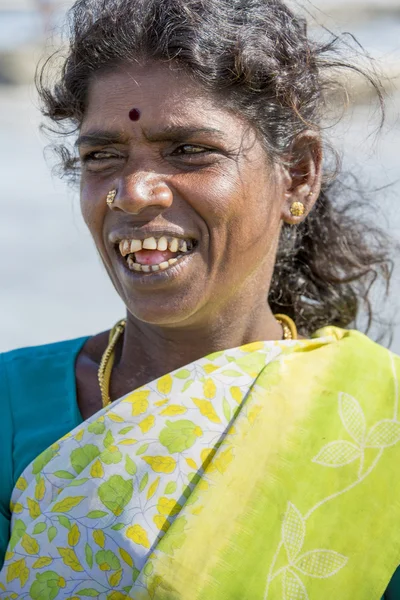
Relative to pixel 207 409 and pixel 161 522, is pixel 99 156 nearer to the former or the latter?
pixel 207 409

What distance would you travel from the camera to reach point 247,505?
6.66 ft

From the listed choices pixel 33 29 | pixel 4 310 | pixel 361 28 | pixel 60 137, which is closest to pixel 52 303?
pixel 4 310

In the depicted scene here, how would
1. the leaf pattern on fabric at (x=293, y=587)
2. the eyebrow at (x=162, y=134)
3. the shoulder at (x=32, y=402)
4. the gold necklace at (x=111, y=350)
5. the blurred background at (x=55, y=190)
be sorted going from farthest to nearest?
the blurred background at (x=55, y=190) < the gold necklace at (x=111, y=350) < the shoulder at (x=32, y=402) < the eyebrow at (x=162, y=134) < the leaf pattern on fabric at (x=293, y=587)

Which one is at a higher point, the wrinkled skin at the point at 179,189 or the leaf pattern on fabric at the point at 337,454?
the wrinkled skin at the point at 179,189

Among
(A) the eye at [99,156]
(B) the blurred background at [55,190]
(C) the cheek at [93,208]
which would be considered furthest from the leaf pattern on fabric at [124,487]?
(B) the blurred background at [55,190]

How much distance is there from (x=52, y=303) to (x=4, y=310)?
0.27 metres

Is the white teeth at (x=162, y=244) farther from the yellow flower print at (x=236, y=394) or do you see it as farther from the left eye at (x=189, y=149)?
the yellow flower print at (x=236, y=394)

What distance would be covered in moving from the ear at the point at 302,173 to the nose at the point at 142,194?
1.23ft

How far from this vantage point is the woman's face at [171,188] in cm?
218

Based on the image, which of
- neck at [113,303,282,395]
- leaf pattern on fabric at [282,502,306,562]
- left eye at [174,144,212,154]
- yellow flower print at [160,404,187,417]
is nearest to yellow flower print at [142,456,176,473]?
yellow flower print at [160,404,187,417]

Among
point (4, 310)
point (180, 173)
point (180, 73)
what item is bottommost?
point (4, 310)

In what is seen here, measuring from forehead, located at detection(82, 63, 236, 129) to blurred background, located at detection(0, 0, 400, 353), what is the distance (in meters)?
0.49

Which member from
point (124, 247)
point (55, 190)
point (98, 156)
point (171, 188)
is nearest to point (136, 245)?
point (124, 247)

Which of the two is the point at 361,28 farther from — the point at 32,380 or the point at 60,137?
the point at 32,380
